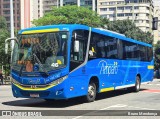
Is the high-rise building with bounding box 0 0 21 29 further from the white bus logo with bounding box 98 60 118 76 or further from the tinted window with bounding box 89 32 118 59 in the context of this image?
the tinted window with bounding box 89 32 118 59

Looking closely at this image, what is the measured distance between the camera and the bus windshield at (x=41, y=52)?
41.2 feet

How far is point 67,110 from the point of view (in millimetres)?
12016

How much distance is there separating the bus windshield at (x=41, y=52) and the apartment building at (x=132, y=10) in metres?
108

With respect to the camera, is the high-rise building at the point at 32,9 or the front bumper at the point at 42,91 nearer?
the front bumper at the point at 42,91

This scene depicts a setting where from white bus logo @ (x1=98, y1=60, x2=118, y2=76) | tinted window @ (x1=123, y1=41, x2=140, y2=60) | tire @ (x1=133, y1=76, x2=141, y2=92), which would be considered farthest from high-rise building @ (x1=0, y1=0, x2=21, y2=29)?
white bus logo @ (x1=98, y1=60, x2=118, y2=76)

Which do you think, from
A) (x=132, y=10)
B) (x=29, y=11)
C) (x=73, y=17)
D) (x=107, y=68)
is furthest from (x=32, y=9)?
(x=107, y=68)

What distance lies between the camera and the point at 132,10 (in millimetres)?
122750

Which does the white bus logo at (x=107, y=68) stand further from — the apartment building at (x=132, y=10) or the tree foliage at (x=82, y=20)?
the apartment building at (x=132, y=10)

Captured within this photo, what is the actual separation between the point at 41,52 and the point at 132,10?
11287 cm

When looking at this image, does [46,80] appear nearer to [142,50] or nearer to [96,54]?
[96,54]

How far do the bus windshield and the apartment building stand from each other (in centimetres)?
10755

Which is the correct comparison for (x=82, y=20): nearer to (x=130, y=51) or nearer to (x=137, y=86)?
(x=137, y=86)

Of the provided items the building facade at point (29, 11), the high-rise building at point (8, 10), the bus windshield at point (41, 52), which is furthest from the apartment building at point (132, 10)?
the bus windshield at point (41, 52)

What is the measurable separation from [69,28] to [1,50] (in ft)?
65.3
